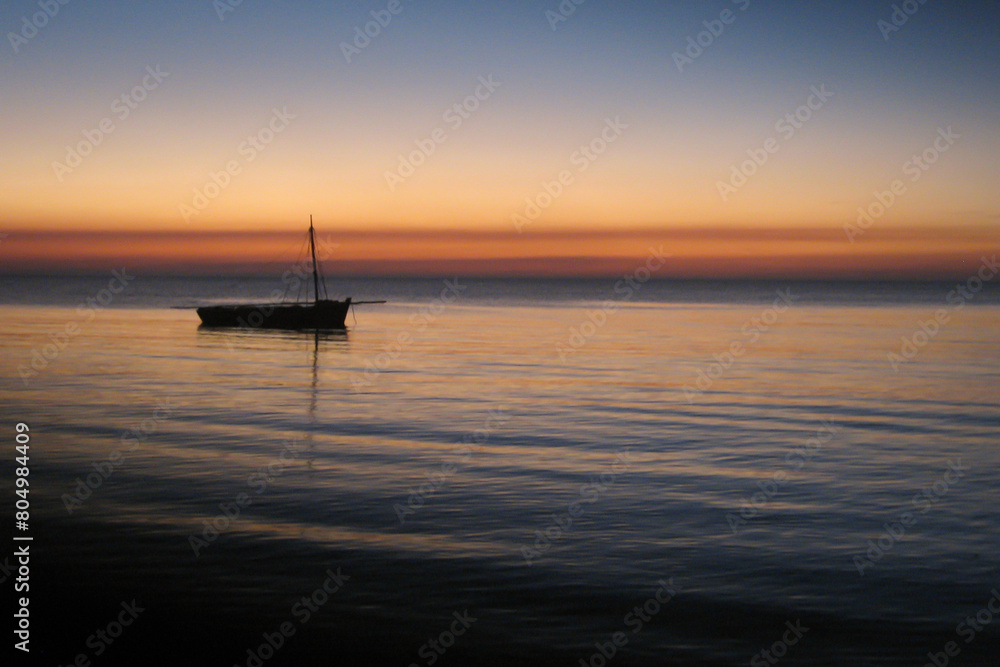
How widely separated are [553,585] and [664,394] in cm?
2118

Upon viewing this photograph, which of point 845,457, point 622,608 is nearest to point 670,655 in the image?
point 622,608

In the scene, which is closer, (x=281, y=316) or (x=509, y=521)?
(x=509, y=521)

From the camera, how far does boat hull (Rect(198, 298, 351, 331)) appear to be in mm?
72062

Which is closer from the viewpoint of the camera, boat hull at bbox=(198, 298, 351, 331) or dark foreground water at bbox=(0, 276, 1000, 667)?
dark foreground water at bbox=(0, 276, 1000, 667)

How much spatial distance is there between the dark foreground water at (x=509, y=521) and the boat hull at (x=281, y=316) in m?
37.1

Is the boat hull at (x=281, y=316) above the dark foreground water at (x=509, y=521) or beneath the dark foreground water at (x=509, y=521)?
above

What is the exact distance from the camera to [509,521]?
14.5 meters

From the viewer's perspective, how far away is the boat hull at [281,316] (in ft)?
236

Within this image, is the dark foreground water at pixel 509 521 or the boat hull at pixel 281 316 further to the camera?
the boat hull at pixel 281 316

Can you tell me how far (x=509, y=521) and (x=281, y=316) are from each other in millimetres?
61532

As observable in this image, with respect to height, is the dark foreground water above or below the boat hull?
below

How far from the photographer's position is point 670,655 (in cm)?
930

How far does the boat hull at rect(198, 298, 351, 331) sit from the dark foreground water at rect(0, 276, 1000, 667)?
37060 mm

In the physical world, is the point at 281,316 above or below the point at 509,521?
above
